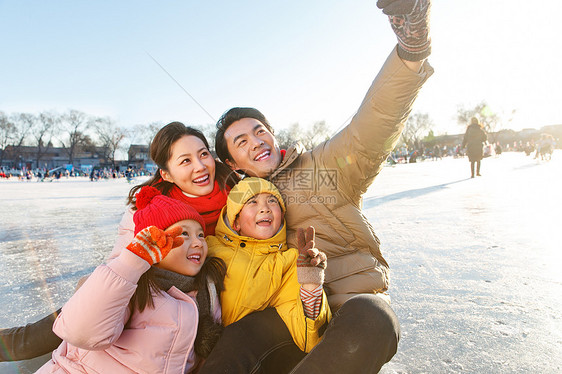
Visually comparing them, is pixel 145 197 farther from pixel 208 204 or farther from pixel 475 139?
pixel 475 139

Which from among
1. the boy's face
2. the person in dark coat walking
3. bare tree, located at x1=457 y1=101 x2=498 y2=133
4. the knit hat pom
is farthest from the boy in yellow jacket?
bare tree, located at x1=457 y1=101 x2=498 y2=133

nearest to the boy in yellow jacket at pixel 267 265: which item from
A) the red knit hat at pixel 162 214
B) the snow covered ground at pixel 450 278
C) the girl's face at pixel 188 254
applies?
the girl's face at pixel 188 254

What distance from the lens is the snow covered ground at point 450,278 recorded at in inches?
60.8

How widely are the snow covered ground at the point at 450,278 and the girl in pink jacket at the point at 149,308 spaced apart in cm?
79

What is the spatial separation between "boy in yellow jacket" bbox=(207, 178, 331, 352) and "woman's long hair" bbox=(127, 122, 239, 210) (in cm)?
30

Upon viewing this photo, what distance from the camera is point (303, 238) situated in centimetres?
129

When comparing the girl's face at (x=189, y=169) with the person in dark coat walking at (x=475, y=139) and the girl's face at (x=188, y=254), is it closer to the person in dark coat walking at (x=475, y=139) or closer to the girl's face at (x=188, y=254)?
the girl's face at (x=188, y=254)

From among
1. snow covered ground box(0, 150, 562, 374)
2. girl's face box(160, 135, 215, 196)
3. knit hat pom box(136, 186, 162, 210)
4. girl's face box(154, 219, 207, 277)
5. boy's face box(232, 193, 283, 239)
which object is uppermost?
girl's face box(160, 135, 215, 196)

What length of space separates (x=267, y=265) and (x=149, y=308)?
0.50 meters

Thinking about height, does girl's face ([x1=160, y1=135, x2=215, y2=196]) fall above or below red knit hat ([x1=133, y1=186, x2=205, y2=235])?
above

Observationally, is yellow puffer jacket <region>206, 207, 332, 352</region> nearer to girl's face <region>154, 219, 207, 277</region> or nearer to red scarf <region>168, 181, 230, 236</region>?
girl's face <region>154, 219, 207, 277</region>

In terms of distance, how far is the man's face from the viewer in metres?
1.95

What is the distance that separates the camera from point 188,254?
4.69 ft

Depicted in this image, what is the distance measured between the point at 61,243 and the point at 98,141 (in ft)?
220
